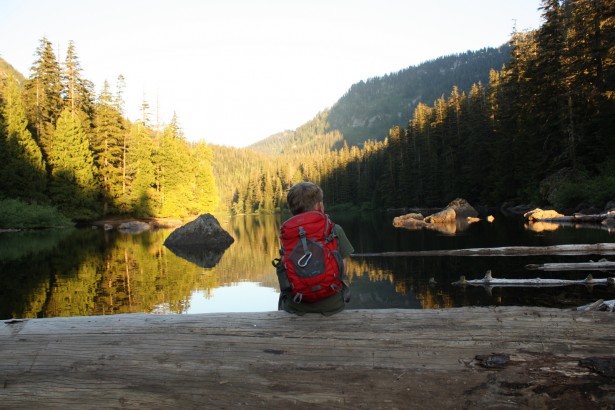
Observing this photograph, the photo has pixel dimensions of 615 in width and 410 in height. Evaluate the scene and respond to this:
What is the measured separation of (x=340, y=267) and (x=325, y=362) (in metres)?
0.70

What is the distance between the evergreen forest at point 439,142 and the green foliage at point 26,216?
2145mm

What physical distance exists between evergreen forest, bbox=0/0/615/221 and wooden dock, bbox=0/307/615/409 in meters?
25.1

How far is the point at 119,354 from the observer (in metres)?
2.75

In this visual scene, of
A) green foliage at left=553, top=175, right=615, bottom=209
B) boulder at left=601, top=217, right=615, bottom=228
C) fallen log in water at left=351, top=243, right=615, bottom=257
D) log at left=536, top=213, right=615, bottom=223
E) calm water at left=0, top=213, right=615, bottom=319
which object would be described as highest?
green foliage at left=553, top=175, right=615, bottom=209

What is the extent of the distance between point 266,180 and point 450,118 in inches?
2467

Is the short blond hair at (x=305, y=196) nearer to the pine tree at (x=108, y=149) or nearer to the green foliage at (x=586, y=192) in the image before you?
the green foliage at (x=586, y=192)

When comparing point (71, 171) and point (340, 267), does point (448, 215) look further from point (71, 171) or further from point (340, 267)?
point (71, 171)

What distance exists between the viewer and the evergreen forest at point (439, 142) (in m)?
27.2

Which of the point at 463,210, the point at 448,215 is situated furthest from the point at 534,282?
the point at 463,210

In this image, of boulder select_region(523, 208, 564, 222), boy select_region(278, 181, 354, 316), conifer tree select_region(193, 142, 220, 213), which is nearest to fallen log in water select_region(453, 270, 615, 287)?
boy select_region(278, 181, 354, 316)

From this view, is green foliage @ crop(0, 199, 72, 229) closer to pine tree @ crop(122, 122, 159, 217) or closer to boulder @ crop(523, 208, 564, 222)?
pine tree @ crop(122, 122, 159, 217)

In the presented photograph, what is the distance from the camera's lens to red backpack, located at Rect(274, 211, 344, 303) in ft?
9.84

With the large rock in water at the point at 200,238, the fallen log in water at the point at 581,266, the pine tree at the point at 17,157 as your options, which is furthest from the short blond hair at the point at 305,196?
the pine tree at the point at 17,157

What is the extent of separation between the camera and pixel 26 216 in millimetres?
30891
